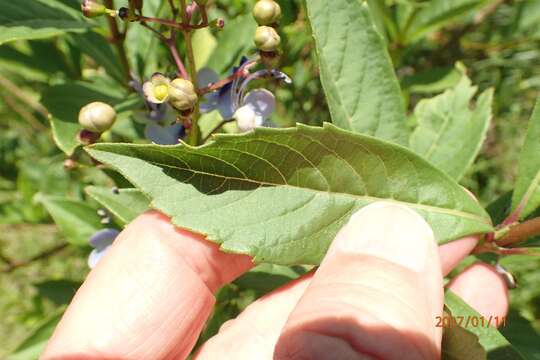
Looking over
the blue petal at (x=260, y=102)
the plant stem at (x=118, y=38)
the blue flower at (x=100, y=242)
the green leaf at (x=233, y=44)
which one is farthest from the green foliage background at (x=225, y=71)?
the blue flower at (x=100, y=242)

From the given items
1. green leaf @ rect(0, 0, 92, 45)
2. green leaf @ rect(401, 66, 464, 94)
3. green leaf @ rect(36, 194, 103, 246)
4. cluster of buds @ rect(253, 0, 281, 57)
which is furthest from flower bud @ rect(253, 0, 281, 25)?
green leaf @ rect(401, 66, 464, 94)

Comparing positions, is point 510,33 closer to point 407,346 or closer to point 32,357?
point 407,346

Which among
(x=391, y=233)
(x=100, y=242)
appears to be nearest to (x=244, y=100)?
(x=391, y=233)

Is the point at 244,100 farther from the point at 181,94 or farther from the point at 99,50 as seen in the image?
the point at 99,50

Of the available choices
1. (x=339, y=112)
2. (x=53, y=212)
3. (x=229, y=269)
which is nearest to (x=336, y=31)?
(x=339, y=112)

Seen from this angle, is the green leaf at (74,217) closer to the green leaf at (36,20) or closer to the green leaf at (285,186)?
the green leaf at (36,20)

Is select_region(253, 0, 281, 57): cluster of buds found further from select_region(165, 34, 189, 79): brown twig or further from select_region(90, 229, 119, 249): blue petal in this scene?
select_region(90, 229, 119, 249): blue petal
